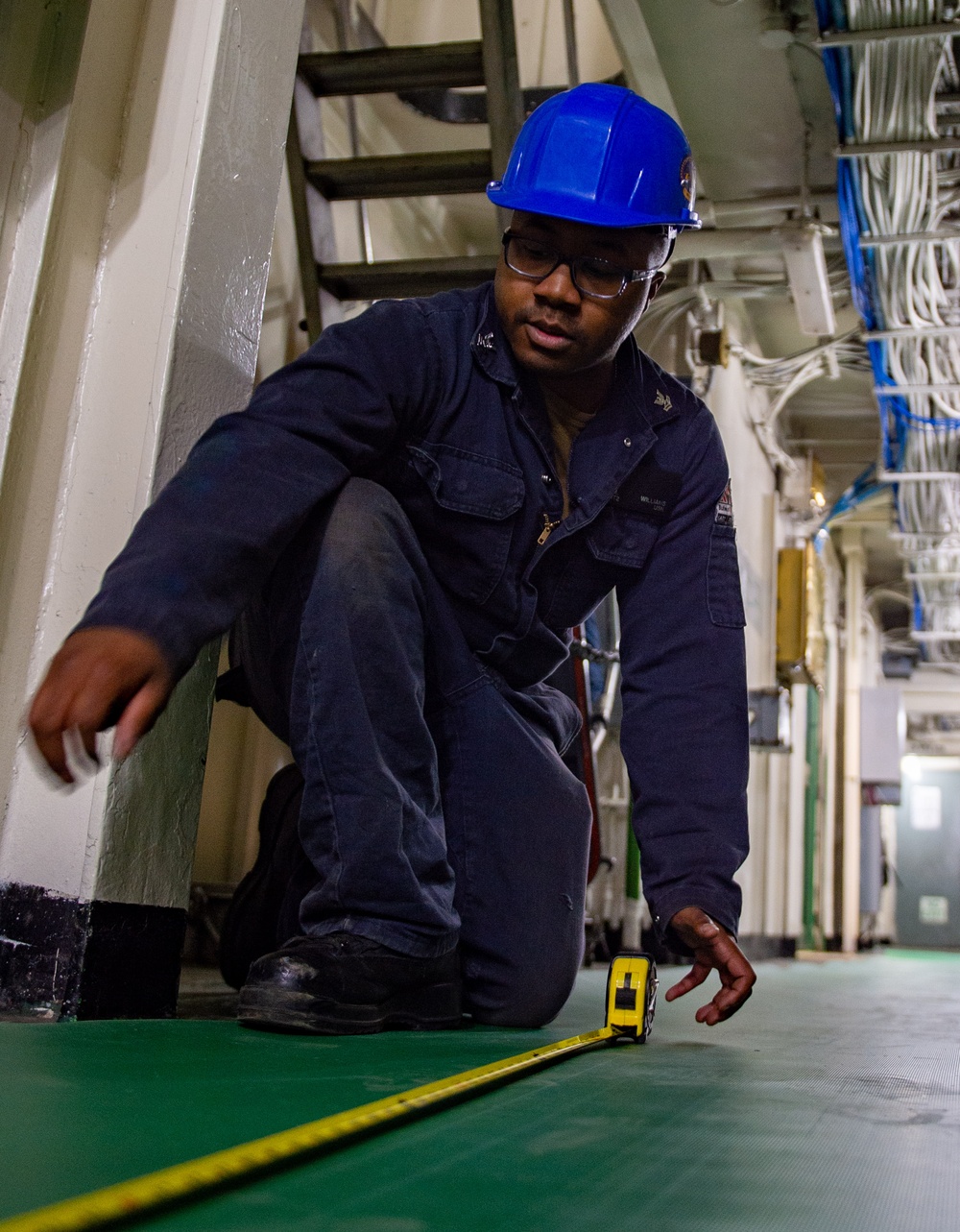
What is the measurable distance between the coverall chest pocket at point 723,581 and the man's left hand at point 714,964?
1.30ft

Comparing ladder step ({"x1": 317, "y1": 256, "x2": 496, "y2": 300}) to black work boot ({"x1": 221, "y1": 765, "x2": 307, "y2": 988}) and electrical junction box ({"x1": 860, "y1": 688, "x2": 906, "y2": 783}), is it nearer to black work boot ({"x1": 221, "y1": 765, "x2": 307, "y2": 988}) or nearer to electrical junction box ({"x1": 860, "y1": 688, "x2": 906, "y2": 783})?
black work boot ({"x1": 221, "y1": 765, "x2": 307, "y2": 988})

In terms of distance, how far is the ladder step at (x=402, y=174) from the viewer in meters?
2.52

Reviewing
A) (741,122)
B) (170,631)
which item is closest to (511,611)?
(170,631)

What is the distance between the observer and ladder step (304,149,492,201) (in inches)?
99.2

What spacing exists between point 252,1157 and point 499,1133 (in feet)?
0.67

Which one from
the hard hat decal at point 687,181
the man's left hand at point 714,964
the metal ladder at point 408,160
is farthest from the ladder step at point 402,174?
the man's left hand at point 714,964

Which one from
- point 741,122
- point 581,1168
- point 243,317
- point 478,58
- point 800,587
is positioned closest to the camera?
point 581,1168

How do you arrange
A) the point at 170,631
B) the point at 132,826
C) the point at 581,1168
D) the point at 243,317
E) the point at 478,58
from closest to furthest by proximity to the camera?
the point at 581,1168 → the point at 170,631 → the point at 132,826 → the point at 243,317 → the point at 478,58

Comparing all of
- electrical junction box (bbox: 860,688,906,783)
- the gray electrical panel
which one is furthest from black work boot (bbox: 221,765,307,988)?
the gray electrical panel

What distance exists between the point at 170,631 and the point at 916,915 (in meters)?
14.6

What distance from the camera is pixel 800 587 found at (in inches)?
246

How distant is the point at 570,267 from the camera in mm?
1478

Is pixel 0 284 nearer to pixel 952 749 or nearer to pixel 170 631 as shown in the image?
pixel 170 631

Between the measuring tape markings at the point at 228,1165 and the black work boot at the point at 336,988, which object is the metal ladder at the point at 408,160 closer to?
the black work boot at the point at 336,988
